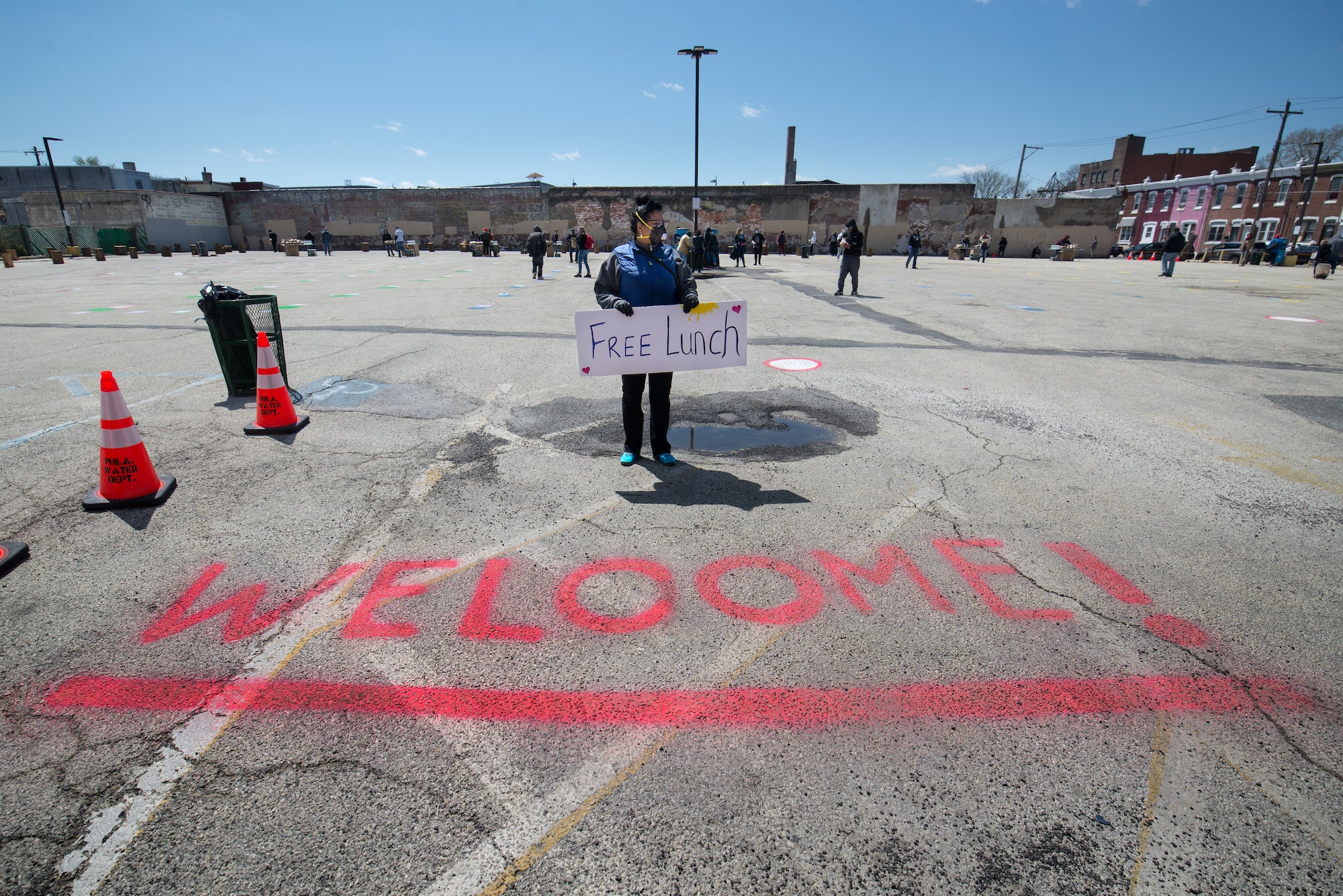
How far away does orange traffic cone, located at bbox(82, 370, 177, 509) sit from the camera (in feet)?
13.1

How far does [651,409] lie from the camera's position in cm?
481

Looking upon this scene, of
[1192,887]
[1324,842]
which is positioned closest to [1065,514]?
[1324,842]

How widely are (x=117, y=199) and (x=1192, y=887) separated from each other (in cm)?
5999

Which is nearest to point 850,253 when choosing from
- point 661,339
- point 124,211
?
point 661,339

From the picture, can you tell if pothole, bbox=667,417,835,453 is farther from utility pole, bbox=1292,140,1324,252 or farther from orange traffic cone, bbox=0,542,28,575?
utility pole, bbox=1292,140,1324,252

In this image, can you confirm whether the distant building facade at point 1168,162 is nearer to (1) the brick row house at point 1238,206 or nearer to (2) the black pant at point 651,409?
(1) the brick row house at point 1238,206

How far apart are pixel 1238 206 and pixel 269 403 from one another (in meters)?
73.6

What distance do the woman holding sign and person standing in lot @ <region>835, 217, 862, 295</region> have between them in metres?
11.8

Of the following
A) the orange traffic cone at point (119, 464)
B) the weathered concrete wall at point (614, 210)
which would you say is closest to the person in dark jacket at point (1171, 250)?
the weathered concrete wall at point (614, 210)

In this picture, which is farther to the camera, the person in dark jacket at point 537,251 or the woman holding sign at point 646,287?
the person in dark jacket at point 537,251

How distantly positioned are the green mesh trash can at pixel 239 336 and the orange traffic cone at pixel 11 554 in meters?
2.96

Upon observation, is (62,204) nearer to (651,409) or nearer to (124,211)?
(124,211)

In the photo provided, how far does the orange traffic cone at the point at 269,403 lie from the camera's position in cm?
538

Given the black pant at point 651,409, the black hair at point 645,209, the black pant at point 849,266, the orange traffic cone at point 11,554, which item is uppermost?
the black hair at point 645,209
